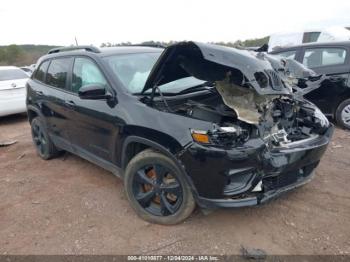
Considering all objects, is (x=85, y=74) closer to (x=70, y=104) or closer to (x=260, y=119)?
(x=70, y=104)

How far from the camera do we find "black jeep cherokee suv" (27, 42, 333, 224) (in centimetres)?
300

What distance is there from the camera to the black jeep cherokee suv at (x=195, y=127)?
3.00 meters

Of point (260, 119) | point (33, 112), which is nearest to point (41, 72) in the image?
point (33, 112)

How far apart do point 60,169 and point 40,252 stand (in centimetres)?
211

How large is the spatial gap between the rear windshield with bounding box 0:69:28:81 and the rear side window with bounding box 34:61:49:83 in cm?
372

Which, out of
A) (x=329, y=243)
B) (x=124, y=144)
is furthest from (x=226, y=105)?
(x=329, y=243)

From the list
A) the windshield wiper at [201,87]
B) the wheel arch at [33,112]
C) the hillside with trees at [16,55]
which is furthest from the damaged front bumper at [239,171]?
the hillside with trees at [16,55]

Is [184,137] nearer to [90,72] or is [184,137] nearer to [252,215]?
[252,215]

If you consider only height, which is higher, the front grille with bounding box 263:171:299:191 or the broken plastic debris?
the front grille with bounding box 263:171:299:191

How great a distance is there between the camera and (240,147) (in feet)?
9.61

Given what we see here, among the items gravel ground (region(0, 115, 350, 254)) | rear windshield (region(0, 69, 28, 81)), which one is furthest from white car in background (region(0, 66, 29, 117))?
gravel ground (region(0, 115, 350, 254))

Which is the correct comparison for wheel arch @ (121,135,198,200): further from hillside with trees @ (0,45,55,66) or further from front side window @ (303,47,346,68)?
hillside with trees @ (0,45,55,66)

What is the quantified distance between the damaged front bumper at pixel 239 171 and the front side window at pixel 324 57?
423cm

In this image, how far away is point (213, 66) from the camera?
133 inches
